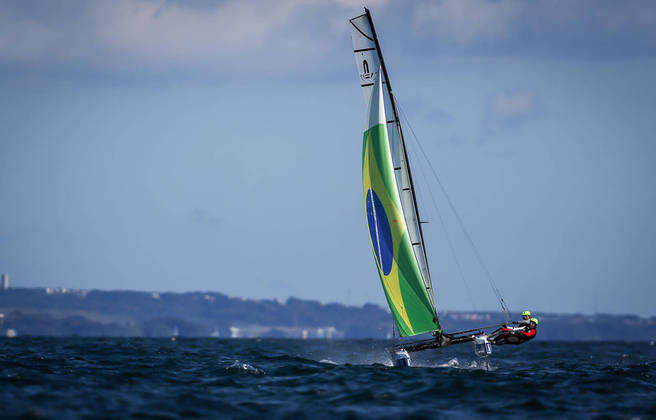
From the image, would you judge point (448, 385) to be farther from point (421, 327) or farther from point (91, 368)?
point (91, 368)

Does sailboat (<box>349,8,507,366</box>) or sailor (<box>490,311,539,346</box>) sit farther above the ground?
sailboat (<box>349,8,507,366</box>)

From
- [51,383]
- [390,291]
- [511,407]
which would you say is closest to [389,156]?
[390,291]

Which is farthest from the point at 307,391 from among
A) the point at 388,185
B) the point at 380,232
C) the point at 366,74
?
the point at 366,74

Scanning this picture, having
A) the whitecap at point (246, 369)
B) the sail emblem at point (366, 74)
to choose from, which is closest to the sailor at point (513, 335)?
the whitecap at point (246, 369)

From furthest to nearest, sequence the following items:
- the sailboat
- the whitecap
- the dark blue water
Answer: the whitecap
the sailboat
the dark blue water

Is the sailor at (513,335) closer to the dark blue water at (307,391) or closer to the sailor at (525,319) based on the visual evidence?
the sailor at (525,319)

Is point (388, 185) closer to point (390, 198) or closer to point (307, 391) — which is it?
point (390, 198)

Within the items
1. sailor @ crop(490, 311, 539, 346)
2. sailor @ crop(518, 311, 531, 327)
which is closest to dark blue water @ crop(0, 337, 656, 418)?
sailor @ crop(490, 311, 539, 346)

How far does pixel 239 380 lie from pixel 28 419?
10.7 meters

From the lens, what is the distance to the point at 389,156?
31406mm

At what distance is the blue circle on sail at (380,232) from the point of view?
3200 centimetres

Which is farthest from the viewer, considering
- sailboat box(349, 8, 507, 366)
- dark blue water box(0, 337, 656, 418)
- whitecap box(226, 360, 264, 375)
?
whitecap box(226, 360, 264, 375)

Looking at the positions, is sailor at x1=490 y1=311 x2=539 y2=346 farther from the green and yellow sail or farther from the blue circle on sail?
the blue circle on sail

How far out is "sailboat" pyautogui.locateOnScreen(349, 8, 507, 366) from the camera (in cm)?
3147
